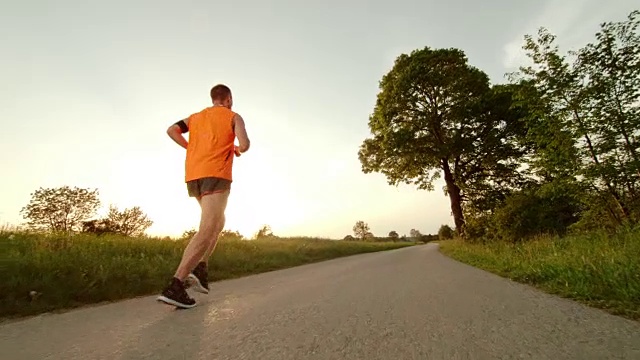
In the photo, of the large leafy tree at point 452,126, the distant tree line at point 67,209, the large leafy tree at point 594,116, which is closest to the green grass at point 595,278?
the large leafy tree at point 594,116

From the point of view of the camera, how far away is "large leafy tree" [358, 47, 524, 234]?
18234 mm

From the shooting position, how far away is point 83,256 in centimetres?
591

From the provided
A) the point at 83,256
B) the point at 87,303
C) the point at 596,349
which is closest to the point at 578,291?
the point at 596,349

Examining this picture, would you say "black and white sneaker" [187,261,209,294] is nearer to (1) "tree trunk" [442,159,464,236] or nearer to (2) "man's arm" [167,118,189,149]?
(2) "man's arm" [167,118,189,149]

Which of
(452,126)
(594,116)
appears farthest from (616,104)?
(452,126)

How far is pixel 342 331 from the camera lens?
2383 mm

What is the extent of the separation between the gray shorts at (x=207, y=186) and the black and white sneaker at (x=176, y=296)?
0.94 meters

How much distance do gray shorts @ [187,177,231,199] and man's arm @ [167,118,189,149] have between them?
22.9 inches

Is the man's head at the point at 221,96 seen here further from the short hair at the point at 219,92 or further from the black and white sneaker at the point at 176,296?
the black and white sneaker at the point at 176,296

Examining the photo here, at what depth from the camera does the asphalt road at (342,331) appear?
194cm

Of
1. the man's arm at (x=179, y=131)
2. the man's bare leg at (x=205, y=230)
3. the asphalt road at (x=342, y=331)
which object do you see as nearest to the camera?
the asphalt road at (x=342, y=331)

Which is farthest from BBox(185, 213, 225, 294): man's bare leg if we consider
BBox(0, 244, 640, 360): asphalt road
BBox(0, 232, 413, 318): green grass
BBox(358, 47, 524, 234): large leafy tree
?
BBox(358, 47, 524, 234): large leafy tree

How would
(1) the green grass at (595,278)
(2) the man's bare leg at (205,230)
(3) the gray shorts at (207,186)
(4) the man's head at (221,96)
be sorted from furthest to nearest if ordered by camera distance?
1. (4) the man's head at (221,96)
2. (3) the gray shorts at (207,186)
3. (2) the man's bare leg at (205,230)
4. (1) the green grass at (595,278)

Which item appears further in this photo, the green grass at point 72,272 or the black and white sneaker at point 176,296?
the green grass at point 72,272
